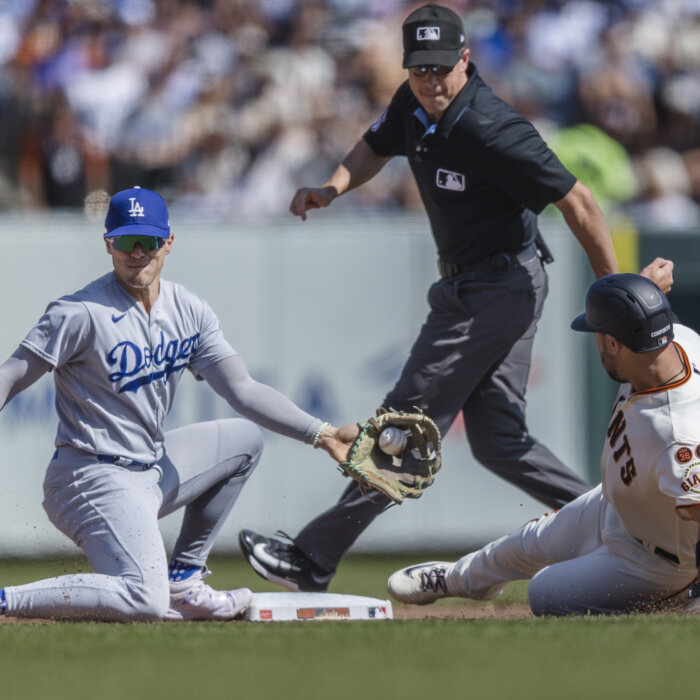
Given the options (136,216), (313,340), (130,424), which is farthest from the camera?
(313,340)

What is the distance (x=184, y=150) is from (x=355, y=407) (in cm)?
284

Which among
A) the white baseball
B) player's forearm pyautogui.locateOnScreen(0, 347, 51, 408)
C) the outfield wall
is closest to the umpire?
the white baseball

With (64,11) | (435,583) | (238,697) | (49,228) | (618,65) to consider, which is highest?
(64,11)

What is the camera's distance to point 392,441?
4.78 meters

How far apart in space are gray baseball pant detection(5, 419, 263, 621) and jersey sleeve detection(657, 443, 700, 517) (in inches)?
68.0

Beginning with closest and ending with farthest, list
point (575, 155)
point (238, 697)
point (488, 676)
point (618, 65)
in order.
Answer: point (238, 697)
point (488, 676)
point (575, 155)
point (618, 65)

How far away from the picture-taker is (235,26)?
33.6 feet

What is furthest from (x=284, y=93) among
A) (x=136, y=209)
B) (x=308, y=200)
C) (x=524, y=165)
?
(x=136, y=209)

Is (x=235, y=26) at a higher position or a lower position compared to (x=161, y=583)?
higher

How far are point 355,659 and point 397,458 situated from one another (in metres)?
1.47

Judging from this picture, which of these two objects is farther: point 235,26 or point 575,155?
point 235,26

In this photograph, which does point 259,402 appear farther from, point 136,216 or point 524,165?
point 524,165

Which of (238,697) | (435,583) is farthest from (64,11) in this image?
(238,697)

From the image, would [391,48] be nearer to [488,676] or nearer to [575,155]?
[575,155]
